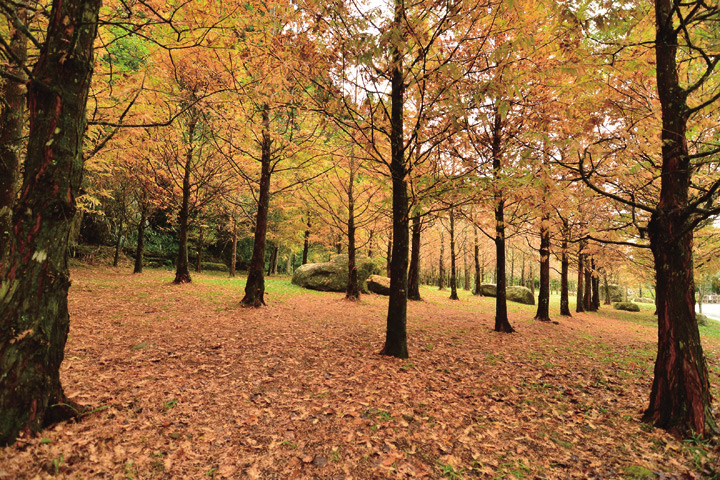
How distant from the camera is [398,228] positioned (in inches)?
224

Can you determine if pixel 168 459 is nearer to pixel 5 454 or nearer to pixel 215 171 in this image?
pixel 5 454

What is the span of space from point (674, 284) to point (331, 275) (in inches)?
545

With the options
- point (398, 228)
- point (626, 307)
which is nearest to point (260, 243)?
point (398, 228)

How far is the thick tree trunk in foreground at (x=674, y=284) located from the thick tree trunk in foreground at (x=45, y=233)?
666cm

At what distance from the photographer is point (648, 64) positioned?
4.56 meters

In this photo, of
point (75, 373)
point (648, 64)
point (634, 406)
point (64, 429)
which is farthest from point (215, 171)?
point (634, 406)

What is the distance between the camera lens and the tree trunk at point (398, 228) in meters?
5.58

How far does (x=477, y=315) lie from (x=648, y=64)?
9551 millimetres

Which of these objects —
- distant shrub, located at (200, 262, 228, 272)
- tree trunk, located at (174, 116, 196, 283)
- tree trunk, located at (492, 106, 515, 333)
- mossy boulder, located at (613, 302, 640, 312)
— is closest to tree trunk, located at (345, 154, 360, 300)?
tree trunk, located at (492, 106, 515, 333)

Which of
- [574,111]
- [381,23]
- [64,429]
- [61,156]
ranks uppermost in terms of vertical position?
[381,23]

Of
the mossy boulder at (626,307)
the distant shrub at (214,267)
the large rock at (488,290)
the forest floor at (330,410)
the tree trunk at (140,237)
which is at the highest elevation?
the tree trunk at (140,237)

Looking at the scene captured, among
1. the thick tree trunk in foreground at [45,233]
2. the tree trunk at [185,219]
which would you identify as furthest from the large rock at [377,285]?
the thick tree trunk in foreground at [45,233]

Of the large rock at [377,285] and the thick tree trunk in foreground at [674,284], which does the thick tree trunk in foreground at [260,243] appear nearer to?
the large rock at [377,285]

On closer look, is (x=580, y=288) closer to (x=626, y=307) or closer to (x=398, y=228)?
(x=626, y=307)
